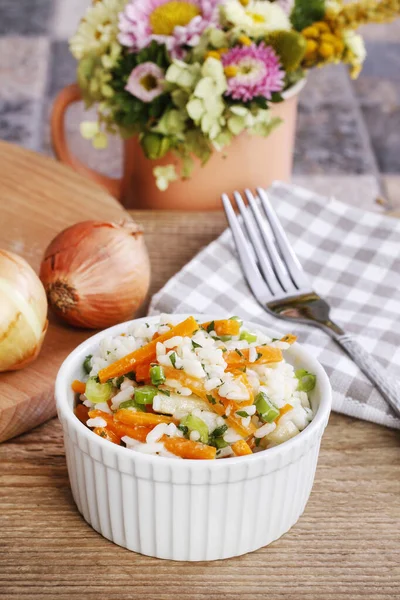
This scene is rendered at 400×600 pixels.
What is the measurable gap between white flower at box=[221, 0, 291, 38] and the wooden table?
81 centimetres

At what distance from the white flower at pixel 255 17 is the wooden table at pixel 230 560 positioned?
0.81 m

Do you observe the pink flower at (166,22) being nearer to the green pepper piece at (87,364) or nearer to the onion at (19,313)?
the onion at (19,313)

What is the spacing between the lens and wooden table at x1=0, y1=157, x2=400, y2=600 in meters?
0.88

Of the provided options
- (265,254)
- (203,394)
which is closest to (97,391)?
(203,394)

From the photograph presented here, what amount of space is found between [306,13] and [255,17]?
0.13 meters

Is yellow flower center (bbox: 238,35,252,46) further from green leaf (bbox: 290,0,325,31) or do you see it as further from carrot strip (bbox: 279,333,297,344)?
carrot strip (bbox: 279,333,297,344)

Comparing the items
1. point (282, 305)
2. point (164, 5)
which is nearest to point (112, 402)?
point (282, 305)

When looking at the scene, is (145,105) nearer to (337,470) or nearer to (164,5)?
(164,5)

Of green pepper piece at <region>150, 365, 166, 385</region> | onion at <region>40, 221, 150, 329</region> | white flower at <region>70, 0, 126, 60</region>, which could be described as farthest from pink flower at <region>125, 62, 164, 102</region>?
green pepper piece at <region>150, 365, 166, 385</region>

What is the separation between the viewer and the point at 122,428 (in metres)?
0.90

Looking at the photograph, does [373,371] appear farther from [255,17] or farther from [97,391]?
[255,17]

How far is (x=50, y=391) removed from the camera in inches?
44.0

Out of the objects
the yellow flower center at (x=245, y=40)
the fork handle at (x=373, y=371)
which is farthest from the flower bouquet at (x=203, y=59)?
the fork handle at (x=373, y=371)

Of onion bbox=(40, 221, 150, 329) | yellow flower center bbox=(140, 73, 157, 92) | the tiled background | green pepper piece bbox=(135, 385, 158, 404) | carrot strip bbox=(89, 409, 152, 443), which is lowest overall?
the tiled background
